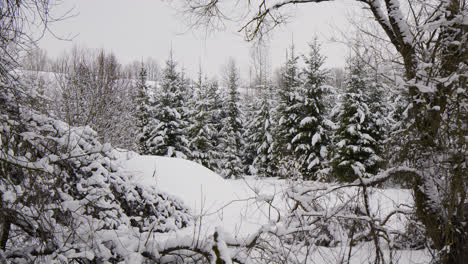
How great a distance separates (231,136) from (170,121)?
5.58 metres

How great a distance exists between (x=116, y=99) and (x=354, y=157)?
48.8ft

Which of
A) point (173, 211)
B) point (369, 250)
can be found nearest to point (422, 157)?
point (369, 250)

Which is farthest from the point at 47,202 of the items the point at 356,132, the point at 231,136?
the point at 231,136

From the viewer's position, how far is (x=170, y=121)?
2052 centimetres

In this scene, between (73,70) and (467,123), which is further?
(73,70)

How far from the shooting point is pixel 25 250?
6.27ft

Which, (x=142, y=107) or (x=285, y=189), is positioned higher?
(x=142, y=107)

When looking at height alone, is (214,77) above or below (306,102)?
above

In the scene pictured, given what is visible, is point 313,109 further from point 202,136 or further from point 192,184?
point 192,184

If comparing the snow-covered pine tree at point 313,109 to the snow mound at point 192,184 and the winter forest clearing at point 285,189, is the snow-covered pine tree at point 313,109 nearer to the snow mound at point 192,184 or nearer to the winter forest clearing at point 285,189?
the snow mound at point 192,184

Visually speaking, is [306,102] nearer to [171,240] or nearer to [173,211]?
[173,211]

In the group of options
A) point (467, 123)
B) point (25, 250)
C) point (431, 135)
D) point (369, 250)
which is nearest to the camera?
point (25, 250)

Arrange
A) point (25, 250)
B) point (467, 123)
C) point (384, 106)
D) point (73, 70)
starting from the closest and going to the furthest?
point (25, 250) < point (467, 123) < point (73, 70) < point (384, 106)

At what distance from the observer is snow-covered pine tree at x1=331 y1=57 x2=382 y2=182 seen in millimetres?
16250
